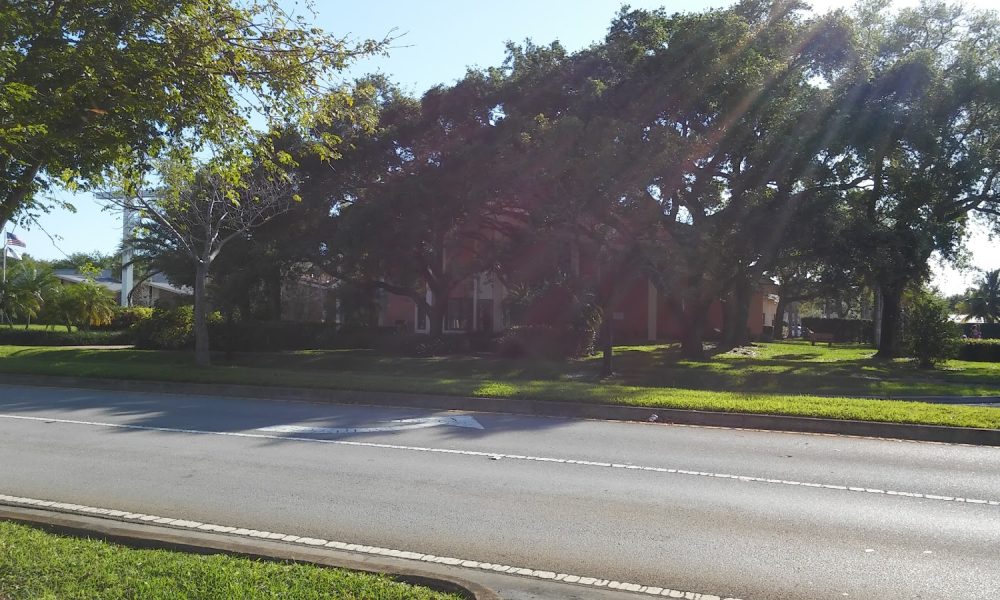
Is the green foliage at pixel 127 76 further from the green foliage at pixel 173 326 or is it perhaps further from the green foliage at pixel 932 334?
the green foliage at pixel 932 334

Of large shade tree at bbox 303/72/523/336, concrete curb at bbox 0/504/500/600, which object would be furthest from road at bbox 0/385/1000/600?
large shade tree at bbox 303/72/523/336

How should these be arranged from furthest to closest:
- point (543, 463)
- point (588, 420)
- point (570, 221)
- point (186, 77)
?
point (570, 221)
point (588, 420)
point (543, 463)
point (186, 77)

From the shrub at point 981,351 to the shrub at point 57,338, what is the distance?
37323mm

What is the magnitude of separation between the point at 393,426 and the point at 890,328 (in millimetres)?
27324

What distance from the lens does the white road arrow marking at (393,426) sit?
481 inches

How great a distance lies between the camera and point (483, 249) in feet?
107

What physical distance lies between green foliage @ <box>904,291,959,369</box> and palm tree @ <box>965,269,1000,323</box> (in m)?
53.9

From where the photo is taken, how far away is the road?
5.93 meters

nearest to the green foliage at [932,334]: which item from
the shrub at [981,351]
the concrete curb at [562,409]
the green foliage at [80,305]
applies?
the shrub at [981,351]

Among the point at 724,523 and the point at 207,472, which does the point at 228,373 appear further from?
the point at 724,523

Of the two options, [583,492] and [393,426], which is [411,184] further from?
[583,492]

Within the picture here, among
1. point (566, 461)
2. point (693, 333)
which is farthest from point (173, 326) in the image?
point (566, 461)

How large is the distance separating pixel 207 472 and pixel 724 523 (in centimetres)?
586

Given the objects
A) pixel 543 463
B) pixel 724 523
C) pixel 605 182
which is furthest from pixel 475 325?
pixel 724 523
